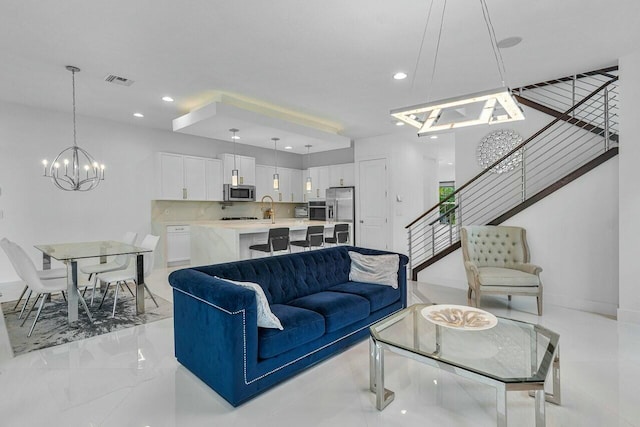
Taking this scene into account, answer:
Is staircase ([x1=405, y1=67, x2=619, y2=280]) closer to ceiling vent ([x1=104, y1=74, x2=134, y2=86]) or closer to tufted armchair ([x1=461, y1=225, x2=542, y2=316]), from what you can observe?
tufted armchair ([x1=461, y1=225, x2=542, y2=316])

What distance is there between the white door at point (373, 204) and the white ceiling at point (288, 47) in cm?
259

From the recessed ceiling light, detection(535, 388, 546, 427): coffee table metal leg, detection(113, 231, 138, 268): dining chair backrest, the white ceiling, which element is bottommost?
detection(535, 388, 546, 427): coffee table metal leg

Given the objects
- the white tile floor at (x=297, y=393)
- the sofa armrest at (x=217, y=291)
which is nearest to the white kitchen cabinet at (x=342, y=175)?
the white tile floor at (x=297, y=393)

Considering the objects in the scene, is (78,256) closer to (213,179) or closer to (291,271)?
(291,271)

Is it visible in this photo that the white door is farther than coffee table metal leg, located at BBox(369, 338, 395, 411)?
Yes

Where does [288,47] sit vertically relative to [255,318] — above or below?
above

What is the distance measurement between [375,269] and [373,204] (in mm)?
4149

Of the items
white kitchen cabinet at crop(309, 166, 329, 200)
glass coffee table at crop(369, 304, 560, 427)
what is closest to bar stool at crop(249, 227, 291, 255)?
glass coffee table at crop(369, 304, 560, 427)

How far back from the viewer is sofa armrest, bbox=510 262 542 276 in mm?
3820

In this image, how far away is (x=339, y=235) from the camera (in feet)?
21.1

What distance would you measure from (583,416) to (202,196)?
21.9 ft

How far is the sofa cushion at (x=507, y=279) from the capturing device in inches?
146

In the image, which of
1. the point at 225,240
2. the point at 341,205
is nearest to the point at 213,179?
the point at 225,240

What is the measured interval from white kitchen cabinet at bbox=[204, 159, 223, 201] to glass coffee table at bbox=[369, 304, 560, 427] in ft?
18.5
